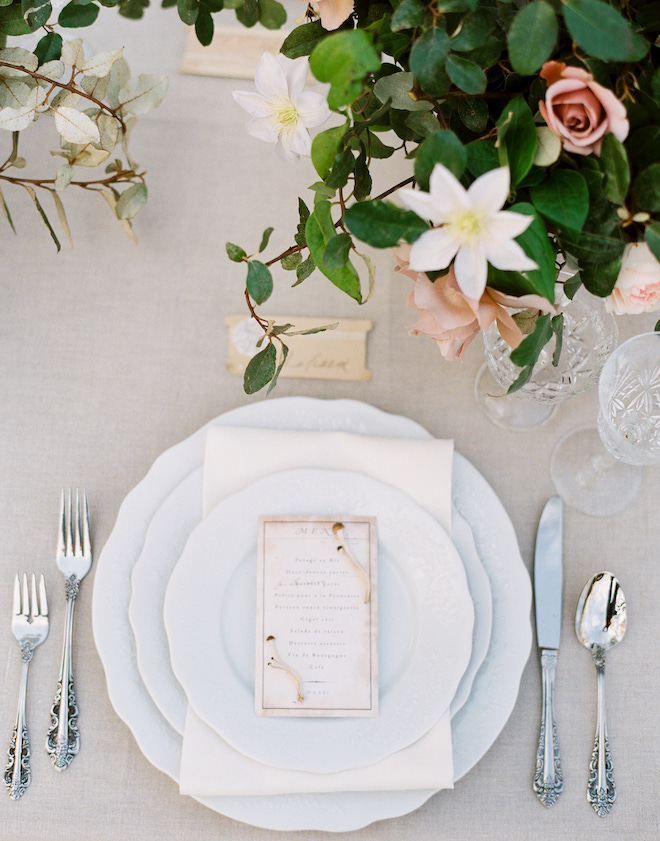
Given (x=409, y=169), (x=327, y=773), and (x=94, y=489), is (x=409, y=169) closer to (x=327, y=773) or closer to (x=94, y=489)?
(x=94, y=489)

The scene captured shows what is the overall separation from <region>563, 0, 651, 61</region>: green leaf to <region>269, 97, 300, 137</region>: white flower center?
224mm

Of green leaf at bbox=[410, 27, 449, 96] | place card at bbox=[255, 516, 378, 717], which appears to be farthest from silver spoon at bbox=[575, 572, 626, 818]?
green leaf at bbox=[410, 27, 449, 96]

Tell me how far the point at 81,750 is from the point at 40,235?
0.60m

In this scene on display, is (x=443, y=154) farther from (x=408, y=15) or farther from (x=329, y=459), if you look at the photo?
(x=329, y=459)

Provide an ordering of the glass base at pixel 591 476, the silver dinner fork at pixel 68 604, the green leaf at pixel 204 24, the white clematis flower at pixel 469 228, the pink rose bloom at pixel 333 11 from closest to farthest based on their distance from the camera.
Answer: the white clematis flower at pixel 469 228
the pink rose bloom at pixel 333 11
the green leaf at pixel 204 24
the silver dinner fork at pixel 68 604
the glass base at pixel 591 476

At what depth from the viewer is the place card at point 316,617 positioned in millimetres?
664

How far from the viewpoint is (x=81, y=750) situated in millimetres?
688

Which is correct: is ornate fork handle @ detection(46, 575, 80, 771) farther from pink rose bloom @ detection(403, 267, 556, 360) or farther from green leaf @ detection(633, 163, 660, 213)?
green leaf @ detection(633, 163, 660, 213)


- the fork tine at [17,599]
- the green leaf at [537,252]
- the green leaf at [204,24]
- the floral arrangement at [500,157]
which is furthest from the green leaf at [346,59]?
the fork tine at [17,599]

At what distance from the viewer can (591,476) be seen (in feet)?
2.61

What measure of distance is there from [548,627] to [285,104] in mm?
570

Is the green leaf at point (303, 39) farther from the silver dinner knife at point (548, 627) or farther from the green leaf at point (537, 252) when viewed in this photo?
the silver dinner knife at point (548, 627)

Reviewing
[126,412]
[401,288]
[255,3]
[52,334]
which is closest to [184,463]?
[126,412]

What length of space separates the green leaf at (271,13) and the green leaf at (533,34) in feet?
1.08
